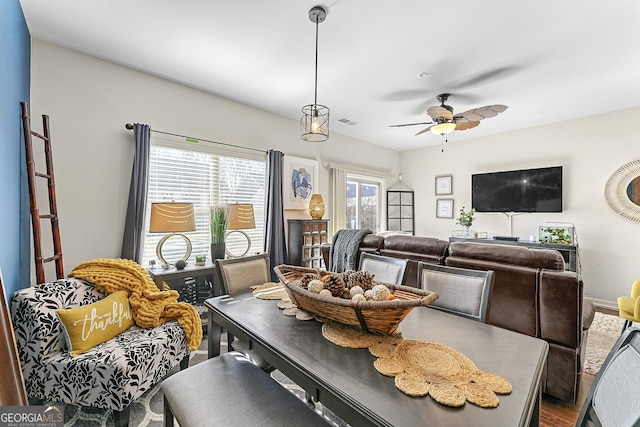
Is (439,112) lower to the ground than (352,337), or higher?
higher

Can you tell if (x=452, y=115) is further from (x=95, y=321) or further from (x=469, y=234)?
(x=95, y=321)

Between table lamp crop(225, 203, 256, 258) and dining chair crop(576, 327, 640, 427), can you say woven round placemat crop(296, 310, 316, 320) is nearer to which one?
dining chair crop(576, 327, 640, 427)

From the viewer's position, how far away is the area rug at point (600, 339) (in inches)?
90.5

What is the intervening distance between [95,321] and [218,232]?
4.67 ft

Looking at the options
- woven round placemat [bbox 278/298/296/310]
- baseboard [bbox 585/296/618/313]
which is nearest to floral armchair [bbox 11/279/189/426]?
woven round placemat [bbox 278/298/296/310]

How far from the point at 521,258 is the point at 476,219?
11.9 ft

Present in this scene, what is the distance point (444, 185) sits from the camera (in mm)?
5660

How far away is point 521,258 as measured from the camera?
6.38 ft

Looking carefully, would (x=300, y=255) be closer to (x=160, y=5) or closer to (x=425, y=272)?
(x=425, y=272)

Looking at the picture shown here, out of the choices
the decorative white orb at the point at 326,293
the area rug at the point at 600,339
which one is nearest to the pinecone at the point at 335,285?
the decorative white orb at the point at 326,293

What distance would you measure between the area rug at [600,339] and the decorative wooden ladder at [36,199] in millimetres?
4105

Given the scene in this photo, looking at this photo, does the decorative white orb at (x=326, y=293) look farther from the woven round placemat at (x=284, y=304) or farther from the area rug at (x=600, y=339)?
the area rug at (x=600, y=339)

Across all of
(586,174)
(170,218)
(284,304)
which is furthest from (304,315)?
(586,174)

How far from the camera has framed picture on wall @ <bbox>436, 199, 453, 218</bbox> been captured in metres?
5.55
